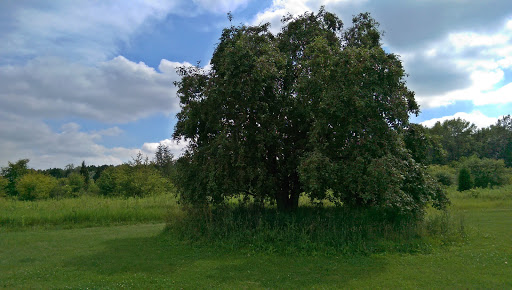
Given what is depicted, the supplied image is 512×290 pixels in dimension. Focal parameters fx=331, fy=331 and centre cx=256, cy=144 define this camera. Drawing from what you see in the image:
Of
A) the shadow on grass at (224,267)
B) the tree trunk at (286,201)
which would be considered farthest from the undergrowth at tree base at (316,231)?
the shadow on grass at (224,267)

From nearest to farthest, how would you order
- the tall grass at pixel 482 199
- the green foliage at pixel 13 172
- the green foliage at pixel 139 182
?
the tall grass at pixel 482 199 < the green foliage at pixel 139 182 < the green foliage at pixel 13 172

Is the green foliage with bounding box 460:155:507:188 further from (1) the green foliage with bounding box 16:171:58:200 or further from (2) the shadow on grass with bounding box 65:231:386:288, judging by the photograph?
(1) the green foliage with bounding box 16:171:58:200

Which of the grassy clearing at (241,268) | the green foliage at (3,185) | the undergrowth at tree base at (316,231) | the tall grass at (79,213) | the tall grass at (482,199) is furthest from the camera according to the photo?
the green foliage at (3,185)

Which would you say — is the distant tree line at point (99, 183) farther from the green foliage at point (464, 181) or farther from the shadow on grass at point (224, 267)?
the green foliage at point (464, 181)

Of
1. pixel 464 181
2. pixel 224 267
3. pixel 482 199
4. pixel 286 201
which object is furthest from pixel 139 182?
pixel 464 181

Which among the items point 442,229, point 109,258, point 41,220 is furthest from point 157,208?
point 442,229

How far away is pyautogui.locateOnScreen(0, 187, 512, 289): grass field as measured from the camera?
8.98 meters

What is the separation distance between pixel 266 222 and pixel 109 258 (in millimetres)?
6060

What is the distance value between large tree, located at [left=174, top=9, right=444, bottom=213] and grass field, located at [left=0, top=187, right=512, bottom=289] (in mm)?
2092

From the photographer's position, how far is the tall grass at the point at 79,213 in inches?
917

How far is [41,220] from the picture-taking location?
23.4m

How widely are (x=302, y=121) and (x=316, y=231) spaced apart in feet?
14.7

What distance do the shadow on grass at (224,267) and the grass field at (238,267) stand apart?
26 millimetres

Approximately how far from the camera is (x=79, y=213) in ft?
80.2
